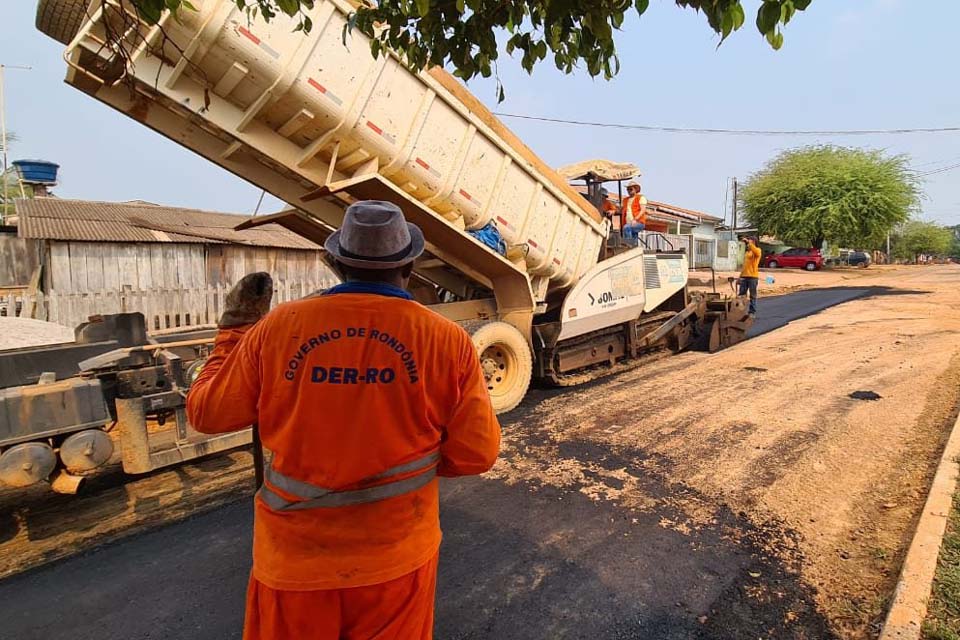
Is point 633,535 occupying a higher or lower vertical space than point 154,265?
lower

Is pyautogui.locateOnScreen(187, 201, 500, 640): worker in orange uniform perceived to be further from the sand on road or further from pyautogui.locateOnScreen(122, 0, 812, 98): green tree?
the sand on road

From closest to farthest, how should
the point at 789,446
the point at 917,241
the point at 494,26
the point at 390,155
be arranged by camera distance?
the point at 494,26 → the point at 789,446 → the point at 390,155 → the point at 917,241

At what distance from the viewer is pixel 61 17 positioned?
11.6ft

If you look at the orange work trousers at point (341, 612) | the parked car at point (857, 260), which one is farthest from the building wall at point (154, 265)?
the parked car at point (857, 260)

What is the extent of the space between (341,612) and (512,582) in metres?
1.49

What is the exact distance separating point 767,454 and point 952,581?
1.75 m

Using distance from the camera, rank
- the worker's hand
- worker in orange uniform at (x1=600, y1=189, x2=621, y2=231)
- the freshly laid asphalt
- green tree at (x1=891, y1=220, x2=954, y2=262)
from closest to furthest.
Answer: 1. the worker's hand
2. the freshly laid asphalt
3. worker in orange uniform at (x1=600, y1=189, x2=621, y2=231)
4. green tree at (x1=891, y1=220, x2=954, y2=262)

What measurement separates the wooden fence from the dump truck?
5551 mm

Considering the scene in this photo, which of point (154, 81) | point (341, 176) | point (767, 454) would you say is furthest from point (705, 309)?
point (154, 81)

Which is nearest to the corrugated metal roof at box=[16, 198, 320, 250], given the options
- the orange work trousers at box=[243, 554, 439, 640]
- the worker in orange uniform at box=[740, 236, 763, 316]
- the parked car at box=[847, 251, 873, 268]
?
the worker in orange uniform at box=[740, 236, 763, 316]

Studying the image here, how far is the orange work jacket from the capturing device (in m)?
1.39

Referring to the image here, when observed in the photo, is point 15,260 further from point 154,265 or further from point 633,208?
point 633,208

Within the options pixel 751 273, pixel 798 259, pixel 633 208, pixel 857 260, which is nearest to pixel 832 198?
pixel 798 259

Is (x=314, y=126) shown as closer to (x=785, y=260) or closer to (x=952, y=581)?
(x=952, y=581)
